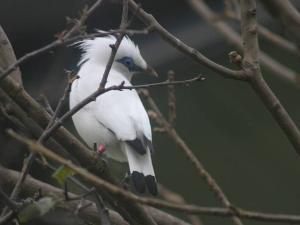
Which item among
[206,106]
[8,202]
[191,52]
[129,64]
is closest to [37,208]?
[8,202]

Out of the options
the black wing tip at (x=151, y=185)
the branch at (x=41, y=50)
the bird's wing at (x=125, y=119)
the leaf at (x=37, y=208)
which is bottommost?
the black wing tip at (x=151, y=185)

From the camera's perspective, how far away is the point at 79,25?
2096 millimetres

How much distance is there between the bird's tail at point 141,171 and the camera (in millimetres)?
3004

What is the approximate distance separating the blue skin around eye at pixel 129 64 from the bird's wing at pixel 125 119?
53cm

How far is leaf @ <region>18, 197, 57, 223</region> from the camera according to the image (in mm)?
1956

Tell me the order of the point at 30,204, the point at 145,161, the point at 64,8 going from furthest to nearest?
the point at 64,8 → the point at 145,161 → the point at 30,204

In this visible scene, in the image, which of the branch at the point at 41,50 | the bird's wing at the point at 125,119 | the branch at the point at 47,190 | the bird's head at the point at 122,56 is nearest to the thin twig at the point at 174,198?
the branch at the point at 41,50

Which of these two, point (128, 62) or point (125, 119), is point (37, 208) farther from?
point (128, 62)

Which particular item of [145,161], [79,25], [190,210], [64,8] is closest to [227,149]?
[64,8]

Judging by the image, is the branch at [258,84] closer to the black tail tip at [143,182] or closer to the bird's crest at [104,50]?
the black tail tip at [143,182]

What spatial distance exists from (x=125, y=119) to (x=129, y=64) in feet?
2.53

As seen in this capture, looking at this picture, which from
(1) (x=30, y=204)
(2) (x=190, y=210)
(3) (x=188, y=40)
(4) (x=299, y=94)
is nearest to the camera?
(2) (x=190, y=210)

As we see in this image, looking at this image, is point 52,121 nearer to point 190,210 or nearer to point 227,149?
point 190,210

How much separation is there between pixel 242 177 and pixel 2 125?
2408 millimetres
